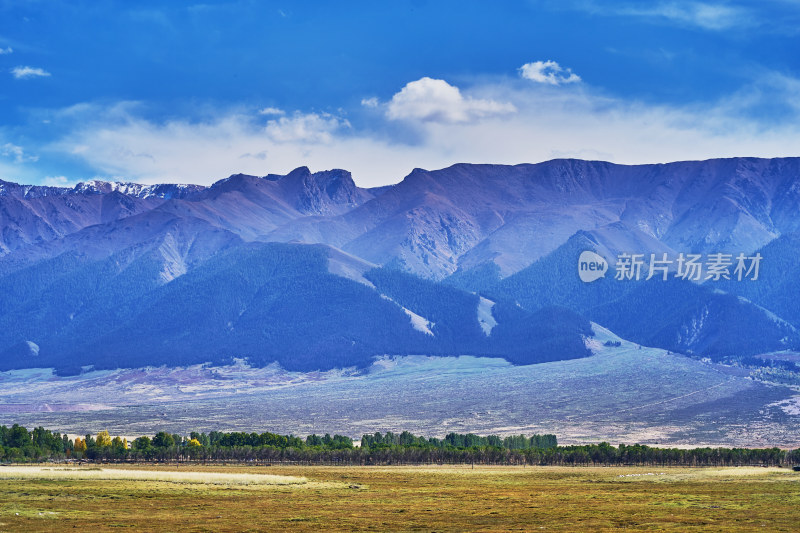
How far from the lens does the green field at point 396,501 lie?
80.2 m

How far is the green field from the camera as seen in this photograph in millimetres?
80250

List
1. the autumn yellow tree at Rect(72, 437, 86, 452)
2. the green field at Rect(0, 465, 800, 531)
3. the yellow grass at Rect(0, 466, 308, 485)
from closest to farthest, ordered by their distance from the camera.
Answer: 1. the green field at Rect(0, 465, 800, 531)
2. the yellow grass at Rect(0, 466, 308, 485)
3. the autumn yellow tree at Rect(72, 437, 86, 452)

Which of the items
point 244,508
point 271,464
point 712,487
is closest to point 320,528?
point 244,508

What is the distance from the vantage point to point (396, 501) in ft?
334

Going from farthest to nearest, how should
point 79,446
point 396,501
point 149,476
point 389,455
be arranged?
point 79,446 < point 389,455 < point 149,476 < point 396,501

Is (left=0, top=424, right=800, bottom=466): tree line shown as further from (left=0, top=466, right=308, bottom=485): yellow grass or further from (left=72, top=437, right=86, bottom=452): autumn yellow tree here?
(left=0, top=466, right=308, bottom=485): yellow grass

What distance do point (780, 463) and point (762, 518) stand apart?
A: 324ft

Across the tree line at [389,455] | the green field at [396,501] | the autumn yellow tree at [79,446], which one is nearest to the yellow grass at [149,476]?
the green field at [396,501]

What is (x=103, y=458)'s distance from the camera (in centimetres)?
17775

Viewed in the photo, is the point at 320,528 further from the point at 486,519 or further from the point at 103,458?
the point at 103,458

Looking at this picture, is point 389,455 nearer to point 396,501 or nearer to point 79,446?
point 79,446

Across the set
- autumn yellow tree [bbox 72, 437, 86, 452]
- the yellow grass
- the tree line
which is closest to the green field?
the yellow grass

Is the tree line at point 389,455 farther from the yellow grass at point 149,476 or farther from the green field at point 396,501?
the yellow grass at point 149,476

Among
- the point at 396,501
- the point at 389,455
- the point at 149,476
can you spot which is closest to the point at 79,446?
the point at 389,455
